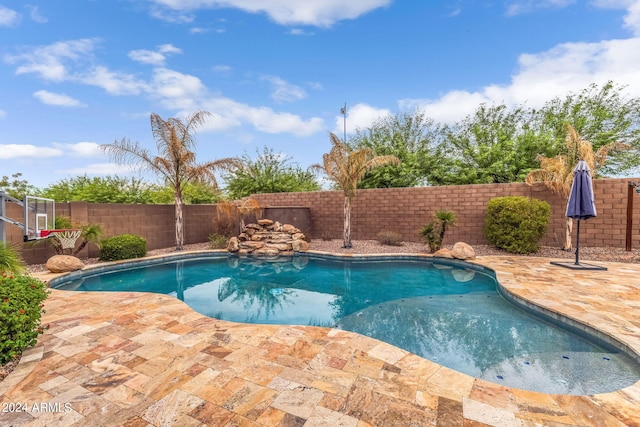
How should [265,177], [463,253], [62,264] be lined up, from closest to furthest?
1. [62,264]
2. [463,253]
3. [265,177]

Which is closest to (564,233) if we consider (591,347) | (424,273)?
(424,273)

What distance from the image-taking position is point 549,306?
12.6 feet

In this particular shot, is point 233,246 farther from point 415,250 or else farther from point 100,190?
point 415,250

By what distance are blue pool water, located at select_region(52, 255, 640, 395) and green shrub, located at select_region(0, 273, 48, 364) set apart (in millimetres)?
2128

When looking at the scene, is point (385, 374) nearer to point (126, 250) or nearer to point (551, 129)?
point (126, 250)

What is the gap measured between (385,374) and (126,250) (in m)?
7.61

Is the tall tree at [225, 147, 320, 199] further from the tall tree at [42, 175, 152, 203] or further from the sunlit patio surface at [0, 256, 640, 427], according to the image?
the sunlit patio surface at [0, 256, 640, 427]

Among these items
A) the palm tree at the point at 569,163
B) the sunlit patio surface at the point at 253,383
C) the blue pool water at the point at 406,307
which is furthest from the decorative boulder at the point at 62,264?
the palm tree at the point at 569,163

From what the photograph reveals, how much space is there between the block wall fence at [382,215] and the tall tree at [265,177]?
1986mm

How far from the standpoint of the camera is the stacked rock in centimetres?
934

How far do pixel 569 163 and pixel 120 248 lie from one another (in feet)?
39.5

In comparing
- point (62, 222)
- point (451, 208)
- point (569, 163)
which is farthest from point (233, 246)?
point (569, 163)

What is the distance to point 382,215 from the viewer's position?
10344 millimetres

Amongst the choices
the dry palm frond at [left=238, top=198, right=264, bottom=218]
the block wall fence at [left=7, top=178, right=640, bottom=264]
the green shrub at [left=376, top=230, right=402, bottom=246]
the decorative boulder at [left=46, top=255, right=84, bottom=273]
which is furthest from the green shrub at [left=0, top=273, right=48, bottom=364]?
the green shrub at [left=376, top=230, right=402, bottom=246]
